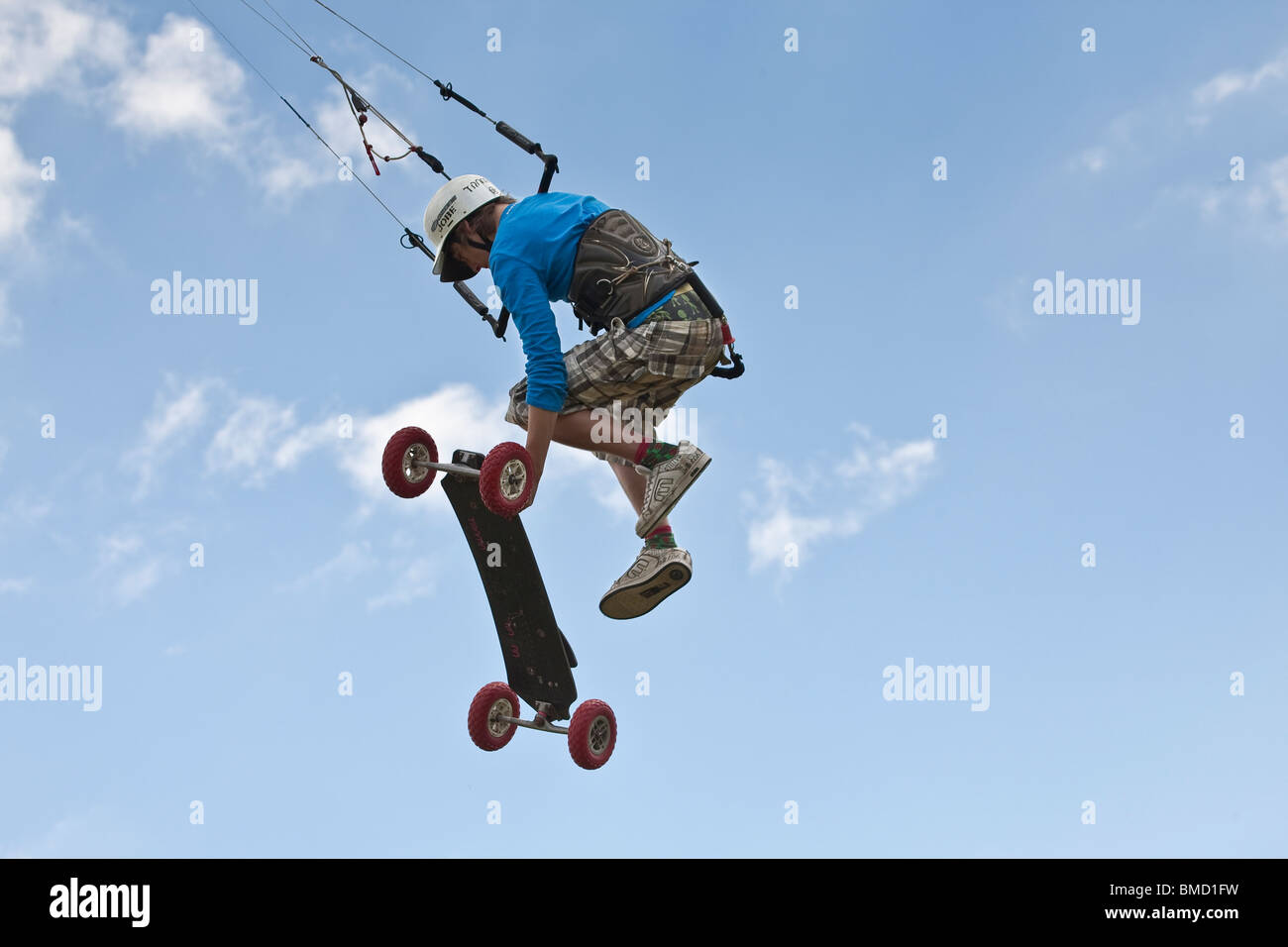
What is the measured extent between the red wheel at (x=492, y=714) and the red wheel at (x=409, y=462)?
154 cm

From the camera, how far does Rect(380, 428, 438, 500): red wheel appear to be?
8.45 meters

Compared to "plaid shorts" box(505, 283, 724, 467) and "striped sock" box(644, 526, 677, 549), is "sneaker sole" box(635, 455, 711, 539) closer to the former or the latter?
"striped sock" box(644, 526, 677, 549)

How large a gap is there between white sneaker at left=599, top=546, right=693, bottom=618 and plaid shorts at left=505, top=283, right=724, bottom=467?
3.04 feet

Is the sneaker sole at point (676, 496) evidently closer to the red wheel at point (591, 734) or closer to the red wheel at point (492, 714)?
the red wheel at point (591, 734)

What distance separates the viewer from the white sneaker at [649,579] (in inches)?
329

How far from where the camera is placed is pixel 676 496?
27.2 ft

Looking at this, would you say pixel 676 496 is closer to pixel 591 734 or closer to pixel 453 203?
pixel 591 734

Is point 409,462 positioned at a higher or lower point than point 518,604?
higher

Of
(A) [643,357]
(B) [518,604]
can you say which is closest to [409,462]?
(B) [518,604]

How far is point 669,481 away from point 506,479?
1.05 metres

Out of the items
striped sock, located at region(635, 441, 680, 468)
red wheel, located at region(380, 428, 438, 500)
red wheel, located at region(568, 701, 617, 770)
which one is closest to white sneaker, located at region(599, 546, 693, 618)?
striped sock, located at region(635, 441, 680, 468)

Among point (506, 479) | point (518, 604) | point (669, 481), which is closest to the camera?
point (506, 479)

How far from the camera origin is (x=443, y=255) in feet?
28.3

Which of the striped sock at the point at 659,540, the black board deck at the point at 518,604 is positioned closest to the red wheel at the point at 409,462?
the black board deck at the point at 518,604
